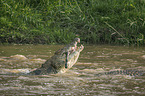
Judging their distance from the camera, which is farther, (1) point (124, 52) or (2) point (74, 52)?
(1) point (124, 52)

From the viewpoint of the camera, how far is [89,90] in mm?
3482

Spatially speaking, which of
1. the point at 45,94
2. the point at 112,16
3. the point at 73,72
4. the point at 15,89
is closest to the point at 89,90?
the point at 45,94

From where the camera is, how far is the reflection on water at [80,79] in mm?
3434

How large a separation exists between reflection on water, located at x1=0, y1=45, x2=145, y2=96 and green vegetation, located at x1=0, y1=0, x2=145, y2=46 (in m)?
2.10

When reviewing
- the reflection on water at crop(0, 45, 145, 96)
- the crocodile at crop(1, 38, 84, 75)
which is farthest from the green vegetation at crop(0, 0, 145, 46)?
the crocodile at crop(1, 38, 84, 75)

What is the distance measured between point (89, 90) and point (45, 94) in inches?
22.9

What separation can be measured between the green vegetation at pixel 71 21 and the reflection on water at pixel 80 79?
2098 mm

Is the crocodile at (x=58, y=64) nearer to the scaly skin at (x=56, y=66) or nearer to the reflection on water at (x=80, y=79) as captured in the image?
the scaly skin at (x=56, y=66)

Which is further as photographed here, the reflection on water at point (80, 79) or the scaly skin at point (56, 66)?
the scaly skin at point (56, 66)

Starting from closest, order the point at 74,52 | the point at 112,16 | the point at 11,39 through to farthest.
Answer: the point at 74,52, the point at 11,39, the point at 112,16

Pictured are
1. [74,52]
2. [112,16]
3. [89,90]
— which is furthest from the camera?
[112,16]

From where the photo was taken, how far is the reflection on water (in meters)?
3.43

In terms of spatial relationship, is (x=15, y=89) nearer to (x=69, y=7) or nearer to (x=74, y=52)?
(x=74, y=52)

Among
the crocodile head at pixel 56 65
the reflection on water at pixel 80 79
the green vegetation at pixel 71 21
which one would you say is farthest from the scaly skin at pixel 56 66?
the green vegetation at pixel 71 21
